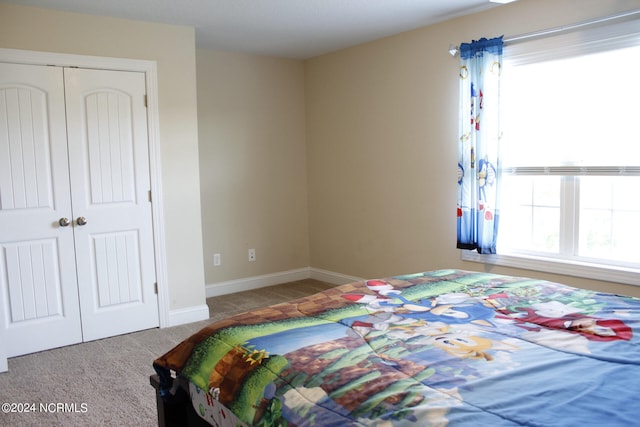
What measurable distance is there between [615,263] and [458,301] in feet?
5.70

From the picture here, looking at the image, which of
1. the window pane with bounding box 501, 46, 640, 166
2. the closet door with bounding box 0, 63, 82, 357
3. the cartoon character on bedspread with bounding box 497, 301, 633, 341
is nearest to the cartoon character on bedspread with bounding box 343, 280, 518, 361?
the cartoon character on bedspread with bounding box 497, 301, 633, 341

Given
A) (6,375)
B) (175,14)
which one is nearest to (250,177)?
(175,14)

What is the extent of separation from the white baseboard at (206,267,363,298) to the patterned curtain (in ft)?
5.26

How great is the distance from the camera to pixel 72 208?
12.1ft

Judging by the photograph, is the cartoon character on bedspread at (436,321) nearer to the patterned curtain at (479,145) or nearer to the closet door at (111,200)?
the patterned curtain at (479,145)

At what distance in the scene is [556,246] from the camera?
11.6 ft

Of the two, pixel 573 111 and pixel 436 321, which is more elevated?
pixel 573 111

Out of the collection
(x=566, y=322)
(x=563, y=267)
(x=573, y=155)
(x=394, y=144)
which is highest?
(x=394, y=144)

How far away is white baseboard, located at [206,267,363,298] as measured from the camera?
5.08 meters

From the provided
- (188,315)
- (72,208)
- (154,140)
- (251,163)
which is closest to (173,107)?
(154,140)

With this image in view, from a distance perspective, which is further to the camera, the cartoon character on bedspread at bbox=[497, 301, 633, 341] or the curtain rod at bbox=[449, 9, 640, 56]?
the curtain rod at bbox=[449, 9, 640, 56]

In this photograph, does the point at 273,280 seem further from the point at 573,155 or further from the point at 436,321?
the point at 436,321

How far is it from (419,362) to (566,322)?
0.68 metres

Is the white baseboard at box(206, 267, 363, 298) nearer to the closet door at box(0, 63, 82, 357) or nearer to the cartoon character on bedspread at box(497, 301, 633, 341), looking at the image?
the closet door at box(0, 63, 82, 357)
